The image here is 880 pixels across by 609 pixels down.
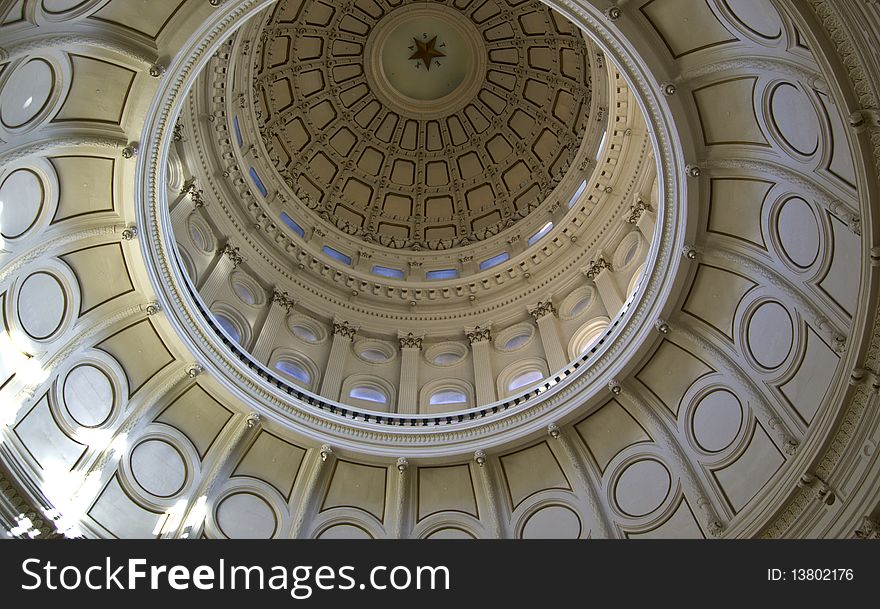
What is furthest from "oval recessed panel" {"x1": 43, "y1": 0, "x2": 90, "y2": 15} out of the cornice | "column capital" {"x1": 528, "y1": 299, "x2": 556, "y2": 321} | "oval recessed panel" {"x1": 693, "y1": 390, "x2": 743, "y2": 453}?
"oval recessed panel" {"x1": 693, "y1": 390, "x2": 743, "y2": 453}

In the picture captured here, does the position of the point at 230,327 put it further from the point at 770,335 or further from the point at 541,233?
the point at 770,335

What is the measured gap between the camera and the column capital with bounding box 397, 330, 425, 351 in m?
25.8

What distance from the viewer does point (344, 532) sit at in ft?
65.5

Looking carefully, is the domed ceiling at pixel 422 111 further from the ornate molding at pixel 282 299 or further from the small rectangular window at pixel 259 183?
the ornate molding at pixel 282 299

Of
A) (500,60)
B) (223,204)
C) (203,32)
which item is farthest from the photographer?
(500,60)

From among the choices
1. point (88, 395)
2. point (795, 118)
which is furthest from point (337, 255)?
point (795, 118)

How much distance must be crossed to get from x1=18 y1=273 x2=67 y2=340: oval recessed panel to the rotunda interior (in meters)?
0.09

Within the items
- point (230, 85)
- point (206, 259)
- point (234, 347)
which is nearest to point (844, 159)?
point (234, 347)

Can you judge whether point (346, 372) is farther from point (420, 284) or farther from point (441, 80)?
point (441, 80)

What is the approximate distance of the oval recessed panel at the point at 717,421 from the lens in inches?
683

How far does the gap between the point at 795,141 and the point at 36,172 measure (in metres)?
16.5

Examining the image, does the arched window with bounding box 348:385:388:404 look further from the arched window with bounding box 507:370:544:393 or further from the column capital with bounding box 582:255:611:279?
the column capital with bounding box 582:255:611:279

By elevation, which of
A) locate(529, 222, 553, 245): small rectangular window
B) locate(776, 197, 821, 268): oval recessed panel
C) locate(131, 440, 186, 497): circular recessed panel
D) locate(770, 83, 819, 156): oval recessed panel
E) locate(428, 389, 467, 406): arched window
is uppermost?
locate(529, 222, 553, 245): small rectangular window

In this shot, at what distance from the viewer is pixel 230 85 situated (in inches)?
1003
